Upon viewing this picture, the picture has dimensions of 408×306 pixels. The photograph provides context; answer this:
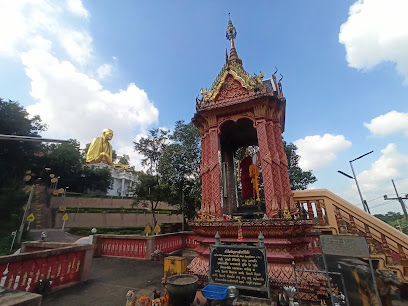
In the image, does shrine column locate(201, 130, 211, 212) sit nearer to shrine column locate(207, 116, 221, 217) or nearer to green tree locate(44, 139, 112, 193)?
shrine column locate(207, 116, 221, 217)

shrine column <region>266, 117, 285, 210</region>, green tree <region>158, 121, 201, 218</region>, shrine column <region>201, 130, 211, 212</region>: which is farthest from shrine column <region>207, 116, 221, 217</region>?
green tree <region>158, 121, 201, 218</region>

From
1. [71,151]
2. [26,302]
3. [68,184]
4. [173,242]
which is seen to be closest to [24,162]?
[71,151]

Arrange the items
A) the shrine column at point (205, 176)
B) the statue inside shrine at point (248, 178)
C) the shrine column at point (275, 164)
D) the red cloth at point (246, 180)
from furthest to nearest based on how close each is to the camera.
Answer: the red cloth at point (246, 180), the statue inside shrine at point (248, 178), the shrine column at point (205, 176), the shrine column at point (275, 164)

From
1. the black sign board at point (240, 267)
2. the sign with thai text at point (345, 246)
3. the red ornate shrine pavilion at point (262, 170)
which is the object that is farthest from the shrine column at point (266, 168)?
the sign with thai text at point (345, 246)

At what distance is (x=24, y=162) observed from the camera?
32.1 m

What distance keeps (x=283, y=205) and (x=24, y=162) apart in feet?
136

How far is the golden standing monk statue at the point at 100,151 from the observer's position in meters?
55.4

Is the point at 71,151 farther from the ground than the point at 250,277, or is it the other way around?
the point at 71,151

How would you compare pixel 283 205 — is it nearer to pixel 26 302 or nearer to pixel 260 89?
pixel 260 89

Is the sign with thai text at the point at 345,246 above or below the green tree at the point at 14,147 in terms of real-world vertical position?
below

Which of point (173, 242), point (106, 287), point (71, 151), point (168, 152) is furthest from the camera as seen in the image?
point (71, 151)

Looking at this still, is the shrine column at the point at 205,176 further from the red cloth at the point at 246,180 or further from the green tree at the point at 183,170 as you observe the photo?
the green tree at the point at 183,170

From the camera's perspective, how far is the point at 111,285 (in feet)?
21.6

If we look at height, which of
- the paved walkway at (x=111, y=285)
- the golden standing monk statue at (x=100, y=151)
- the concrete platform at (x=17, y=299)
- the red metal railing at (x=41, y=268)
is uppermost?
the golden standing monk statue at (x=100, y=151)
